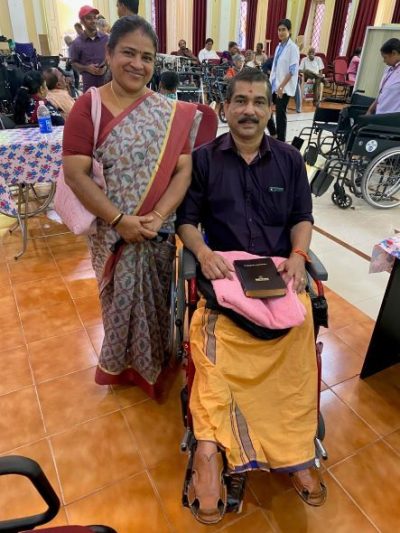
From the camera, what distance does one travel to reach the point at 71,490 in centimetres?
124

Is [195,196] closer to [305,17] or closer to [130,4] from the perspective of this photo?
[130,4]

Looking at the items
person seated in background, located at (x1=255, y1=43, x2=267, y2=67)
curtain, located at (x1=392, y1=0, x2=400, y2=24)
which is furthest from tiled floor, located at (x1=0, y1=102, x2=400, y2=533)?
curtain, located at (x1=392, y1=0, x2=400, y2=24)

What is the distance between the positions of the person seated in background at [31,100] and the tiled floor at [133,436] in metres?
1.66

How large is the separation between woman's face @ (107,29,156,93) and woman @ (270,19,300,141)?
159 inches

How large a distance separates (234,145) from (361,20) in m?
12.2

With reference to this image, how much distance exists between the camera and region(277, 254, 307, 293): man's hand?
1250 millimetres

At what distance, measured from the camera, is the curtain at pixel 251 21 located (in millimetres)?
10523

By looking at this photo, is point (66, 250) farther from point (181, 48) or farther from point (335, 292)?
point (181, 48)

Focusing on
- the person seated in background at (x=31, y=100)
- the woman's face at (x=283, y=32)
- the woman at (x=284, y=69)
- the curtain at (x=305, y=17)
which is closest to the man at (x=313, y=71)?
the curtain at (x=305, y=17)

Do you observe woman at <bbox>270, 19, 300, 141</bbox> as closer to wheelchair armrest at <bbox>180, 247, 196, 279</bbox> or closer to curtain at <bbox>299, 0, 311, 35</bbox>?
wheelchair armrest at <bbox>180, 247, 196, 279</bbox>

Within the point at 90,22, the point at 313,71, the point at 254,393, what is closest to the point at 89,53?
the point at 90,22

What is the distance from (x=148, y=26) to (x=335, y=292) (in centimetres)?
170

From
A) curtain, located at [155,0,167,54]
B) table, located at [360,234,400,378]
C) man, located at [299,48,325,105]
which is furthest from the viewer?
curtain, located at [155,0,167,54]

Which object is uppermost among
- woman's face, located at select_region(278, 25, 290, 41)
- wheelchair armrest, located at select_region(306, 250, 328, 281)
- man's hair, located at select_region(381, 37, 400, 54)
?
woman's face, located at select_region(278, 25, 290, 41)
